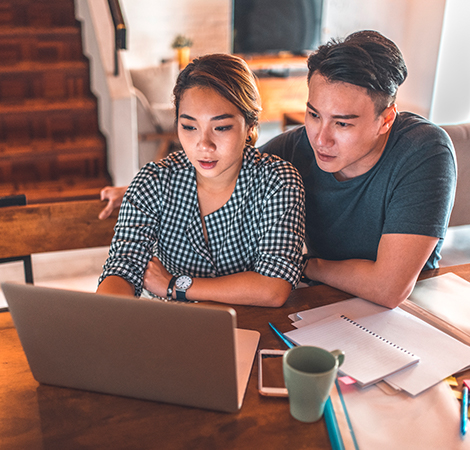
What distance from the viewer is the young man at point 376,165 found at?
119 centimetres

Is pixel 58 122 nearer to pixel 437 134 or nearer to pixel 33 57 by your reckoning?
pixel 33 57

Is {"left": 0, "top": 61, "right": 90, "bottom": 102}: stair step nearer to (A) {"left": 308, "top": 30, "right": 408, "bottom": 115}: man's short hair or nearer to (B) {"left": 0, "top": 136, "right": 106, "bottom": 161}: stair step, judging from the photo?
(B) {"left": 0, "top": 136, "right": 106, "bottom": 161}: stair step

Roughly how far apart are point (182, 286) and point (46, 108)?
2543 millimetres

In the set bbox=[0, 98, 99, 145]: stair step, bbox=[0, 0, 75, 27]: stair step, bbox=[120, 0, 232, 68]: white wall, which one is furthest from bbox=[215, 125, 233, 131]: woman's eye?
bbox=[120, 0, 232, 68]: white wall

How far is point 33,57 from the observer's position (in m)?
3.60

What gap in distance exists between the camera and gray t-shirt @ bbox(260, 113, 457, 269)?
1.22 m

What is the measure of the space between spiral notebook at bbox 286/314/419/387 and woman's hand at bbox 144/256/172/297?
397mm

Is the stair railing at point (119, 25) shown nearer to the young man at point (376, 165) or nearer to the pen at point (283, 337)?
the young man at point (376, 165)

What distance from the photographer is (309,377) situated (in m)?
0.72

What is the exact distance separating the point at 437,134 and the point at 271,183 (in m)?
0.44

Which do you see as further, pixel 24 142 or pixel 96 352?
pixel 24 142

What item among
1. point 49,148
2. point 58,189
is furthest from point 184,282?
point 49,148

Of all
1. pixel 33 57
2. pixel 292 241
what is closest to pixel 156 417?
pixel 292 241

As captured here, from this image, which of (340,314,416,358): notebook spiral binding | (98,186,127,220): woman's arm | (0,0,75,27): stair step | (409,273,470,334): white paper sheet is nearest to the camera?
(340,314,416,358): notebook spiral binding
